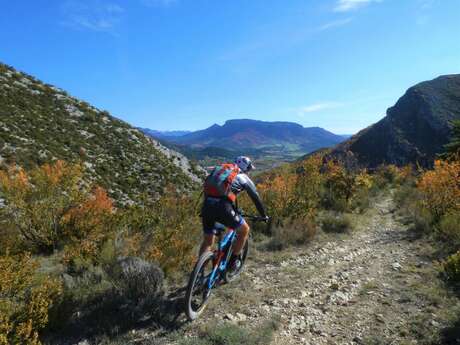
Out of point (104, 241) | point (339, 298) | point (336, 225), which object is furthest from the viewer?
point (336, 225)

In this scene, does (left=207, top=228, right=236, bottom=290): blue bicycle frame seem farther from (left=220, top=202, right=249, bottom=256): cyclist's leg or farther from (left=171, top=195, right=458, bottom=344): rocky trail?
(left=171, top=195, right=458, bottom=344): rocky trail

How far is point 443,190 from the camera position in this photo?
9.88 metres

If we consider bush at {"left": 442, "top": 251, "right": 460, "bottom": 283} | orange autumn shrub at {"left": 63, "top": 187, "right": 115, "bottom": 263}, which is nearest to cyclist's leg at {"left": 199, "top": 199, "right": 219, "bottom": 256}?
orange autumn shrub at {"left": 63, "top": 187, "right": 115, "bottom": 263}

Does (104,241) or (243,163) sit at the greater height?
(243,163)

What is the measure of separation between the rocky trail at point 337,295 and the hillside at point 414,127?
33212 millimetres

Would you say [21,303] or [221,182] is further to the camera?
[221,182]

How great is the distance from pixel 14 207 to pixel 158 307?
A: 15.2 ft

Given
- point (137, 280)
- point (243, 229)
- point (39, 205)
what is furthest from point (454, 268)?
point (39, 205)

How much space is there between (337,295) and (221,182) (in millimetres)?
3124

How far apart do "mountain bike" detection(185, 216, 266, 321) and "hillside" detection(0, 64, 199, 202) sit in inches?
569

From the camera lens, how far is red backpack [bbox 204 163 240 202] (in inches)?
190

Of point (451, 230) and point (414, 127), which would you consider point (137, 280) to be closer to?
Answer: point (451, 230)

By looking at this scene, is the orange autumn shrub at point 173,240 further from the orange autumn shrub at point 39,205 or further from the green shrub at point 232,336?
the orange autumn shrub at point 39,205

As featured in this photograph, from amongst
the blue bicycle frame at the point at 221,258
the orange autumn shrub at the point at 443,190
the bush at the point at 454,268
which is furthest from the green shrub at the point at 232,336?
the orange autumn shrub at the point at 443,190
